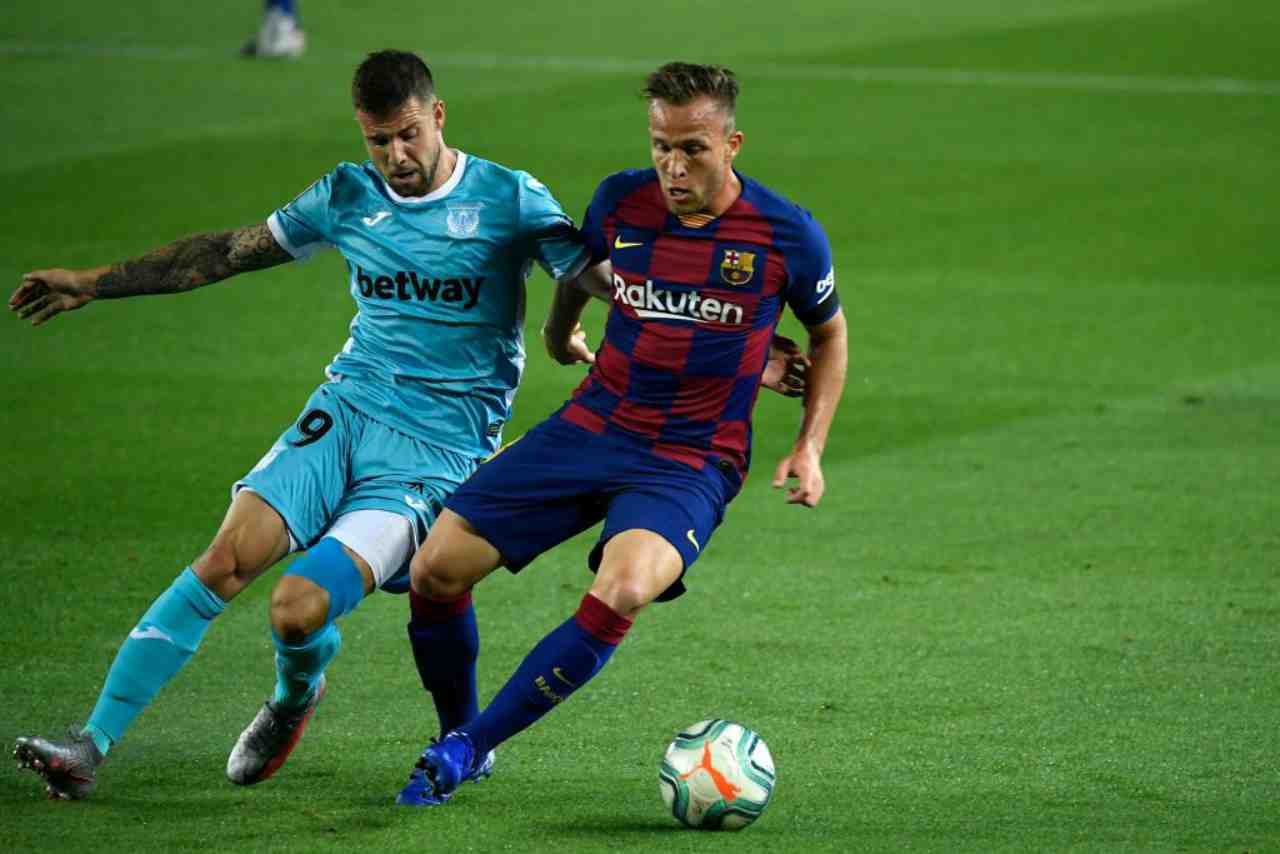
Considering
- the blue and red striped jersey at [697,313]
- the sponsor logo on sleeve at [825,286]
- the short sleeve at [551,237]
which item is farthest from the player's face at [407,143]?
the sponsor logo on sleeve at [825,286]

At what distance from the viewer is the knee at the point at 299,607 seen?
551 centimetres

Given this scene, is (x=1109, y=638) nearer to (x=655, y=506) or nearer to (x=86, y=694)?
(x=655, y=506)

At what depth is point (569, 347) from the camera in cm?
625

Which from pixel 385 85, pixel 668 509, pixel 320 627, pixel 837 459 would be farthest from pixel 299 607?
pixel 837 459

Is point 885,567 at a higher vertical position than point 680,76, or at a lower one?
lower

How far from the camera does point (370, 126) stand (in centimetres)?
585

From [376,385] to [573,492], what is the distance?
0.81 m

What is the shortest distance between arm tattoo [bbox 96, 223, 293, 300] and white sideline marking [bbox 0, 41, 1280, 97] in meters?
15.3

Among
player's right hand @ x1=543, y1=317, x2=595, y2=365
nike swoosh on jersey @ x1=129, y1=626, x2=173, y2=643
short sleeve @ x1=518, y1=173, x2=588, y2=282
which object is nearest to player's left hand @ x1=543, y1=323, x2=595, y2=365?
player's right hand @ x1=543, y1=317, x2=595, y2=365

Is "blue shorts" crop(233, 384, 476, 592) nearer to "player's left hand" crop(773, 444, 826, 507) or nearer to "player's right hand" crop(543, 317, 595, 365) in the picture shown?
"player's right hand" crop(543, 317, 595, 365)

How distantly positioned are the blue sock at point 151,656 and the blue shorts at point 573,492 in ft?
2.47

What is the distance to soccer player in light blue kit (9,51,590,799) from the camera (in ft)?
18.5

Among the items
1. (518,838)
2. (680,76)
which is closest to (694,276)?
(680,76)

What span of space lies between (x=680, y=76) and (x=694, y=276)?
0.54 m
